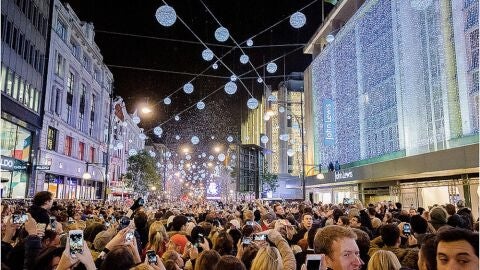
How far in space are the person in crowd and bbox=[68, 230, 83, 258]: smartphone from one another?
3.74 meters

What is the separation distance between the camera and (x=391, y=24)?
30.2 metres

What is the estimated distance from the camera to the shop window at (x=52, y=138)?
3844 cm

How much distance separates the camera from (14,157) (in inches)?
1203

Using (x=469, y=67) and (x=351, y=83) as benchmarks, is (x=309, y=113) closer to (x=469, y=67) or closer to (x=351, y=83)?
(x=351, y=83)

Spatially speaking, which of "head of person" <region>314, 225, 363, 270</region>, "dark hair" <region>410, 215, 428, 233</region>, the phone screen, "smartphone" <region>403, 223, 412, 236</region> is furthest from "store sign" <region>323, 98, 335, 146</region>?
the phone screen

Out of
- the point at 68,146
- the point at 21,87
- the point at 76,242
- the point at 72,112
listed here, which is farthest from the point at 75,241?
the point at 72,112

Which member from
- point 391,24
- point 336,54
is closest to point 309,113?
point 336,54

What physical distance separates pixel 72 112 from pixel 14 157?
17184 mm

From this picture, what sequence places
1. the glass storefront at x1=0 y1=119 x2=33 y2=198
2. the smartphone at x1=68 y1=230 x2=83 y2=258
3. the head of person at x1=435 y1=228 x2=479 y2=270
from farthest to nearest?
1. the glass storefront at x1=0 y1=119 x2=33 y2=198
2. the smartphone at x1=68 y1=230 x2=83 y2=258
3. the head of person at x1=435 y1=228 x2=479 y2=270

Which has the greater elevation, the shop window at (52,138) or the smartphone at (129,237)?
the shop window at (52,138)

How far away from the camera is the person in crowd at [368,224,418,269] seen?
5160mm

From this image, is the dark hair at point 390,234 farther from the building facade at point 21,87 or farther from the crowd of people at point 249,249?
the building facade at point 21,87

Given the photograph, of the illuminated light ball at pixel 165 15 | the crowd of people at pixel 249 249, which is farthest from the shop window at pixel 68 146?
the crowd of people at pixel 249 249

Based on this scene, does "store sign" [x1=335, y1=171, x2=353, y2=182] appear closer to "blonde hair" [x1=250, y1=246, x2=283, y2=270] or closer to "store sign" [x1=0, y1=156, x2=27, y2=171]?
"store sign" [x1=0, y1=156, x2=27, y2=171]
